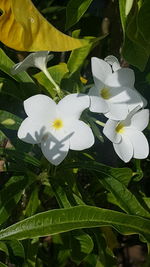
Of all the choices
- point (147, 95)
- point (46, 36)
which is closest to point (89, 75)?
point (147, 95)

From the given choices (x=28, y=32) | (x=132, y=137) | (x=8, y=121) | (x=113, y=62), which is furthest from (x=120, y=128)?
(x=28, y=32)

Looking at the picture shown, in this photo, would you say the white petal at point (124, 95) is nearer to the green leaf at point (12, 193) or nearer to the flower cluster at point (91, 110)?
the flower cluster at point (91, 110)

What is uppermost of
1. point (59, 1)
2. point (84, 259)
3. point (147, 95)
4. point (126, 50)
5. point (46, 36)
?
point (46, 36)

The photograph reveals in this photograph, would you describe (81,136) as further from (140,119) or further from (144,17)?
(144,17)

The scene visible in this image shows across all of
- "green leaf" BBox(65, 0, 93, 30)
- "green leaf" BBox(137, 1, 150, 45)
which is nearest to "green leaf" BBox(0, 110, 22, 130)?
"green leaf" BBox(65, 0, 93, 30)

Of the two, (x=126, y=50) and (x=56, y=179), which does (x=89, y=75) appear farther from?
(x=126, y=50)

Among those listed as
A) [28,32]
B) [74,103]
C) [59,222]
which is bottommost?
[59,222]

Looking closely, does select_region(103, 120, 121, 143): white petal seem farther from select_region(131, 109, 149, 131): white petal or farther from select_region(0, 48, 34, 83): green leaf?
select_region(0, 48, 34, 83): green leaf
